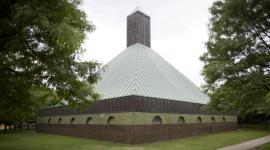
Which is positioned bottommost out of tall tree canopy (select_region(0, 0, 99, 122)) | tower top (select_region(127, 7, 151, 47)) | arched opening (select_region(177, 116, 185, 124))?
arched opening (select_region(177, 116, 185, 124))

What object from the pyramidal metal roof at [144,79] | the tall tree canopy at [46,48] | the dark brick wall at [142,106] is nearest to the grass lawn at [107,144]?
the dark brick wall at [142,106]

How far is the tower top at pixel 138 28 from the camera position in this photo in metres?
43.1

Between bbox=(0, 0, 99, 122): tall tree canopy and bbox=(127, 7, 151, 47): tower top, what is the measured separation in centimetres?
3098

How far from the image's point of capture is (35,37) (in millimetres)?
9156

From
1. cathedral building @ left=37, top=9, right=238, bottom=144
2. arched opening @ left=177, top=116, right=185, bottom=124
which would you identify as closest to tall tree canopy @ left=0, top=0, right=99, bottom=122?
cathedral building @ left=37, top=9, right=238, bottom=144

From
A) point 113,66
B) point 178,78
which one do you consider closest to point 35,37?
point 113,66

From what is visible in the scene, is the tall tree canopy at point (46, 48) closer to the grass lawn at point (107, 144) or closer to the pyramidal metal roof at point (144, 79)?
the grass lawn at point (107, 144)

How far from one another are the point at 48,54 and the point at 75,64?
104 cm

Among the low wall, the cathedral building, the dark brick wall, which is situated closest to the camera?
the low wall

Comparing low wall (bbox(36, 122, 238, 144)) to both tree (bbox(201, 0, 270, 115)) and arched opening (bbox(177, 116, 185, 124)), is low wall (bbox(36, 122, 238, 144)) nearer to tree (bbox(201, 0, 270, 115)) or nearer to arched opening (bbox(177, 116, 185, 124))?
arched opening (bbox(177, 116, 185, 124))

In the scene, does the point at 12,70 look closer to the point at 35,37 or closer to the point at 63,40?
the point at 35,37

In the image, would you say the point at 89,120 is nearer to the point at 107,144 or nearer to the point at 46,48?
the point at 107,144

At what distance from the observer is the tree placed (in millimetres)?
15711

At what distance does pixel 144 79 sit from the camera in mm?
32375
